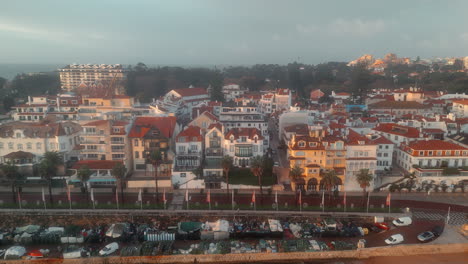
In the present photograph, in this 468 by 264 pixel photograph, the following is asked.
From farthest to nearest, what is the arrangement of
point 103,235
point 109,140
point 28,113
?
1. point 28,113
2. point 109,140
3. point 103,235

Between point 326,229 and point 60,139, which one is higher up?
point 60,139

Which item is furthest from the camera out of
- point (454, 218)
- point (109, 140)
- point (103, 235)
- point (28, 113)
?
point (28, 113)

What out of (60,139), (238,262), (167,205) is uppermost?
(60,139)

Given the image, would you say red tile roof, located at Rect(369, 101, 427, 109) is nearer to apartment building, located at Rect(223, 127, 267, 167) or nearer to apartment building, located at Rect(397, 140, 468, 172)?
A: apartment building, located at Rect(397, 140, 468, 172)

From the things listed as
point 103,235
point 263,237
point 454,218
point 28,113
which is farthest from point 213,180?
point 28,113

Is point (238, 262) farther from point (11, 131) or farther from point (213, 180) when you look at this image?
point (11, 131)

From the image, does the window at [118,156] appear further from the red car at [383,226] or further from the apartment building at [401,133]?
the apartment building at [401,133]
